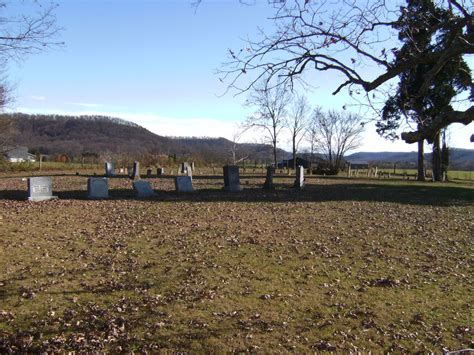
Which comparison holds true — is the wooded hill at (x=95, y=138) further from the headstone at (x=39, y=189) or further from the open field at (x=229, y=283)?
the open field at (x=229, y=283)

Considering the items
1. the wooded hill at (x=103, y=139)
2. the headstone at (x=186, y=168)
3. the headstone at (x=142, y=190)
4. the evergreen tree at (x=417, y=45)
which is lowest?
the headstone at (x=142, y=190)

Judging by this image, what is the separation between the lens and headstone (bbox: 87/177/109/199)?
18303 mm

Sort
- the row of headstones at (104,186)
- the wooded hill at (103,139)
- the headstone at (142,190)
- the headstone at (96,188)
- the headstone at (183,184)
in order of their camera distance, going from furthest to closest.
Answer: the wooded hill at (103,139) < the headstone at (183,184) < the headstone at (142,190) < the headstone at (96,188) < the row of headstones at (104,186)

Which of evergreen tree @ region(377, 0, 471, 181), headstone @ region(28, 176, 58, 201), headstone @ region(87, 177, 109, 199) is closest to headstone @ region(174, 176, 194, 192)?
headstone @ region(87, 177, 109, 199)

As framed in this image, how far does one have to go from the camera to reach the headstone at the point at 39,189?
16766 millimetres

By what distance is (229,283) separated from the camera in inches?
286

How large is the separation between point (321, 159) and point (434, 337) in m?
59.3

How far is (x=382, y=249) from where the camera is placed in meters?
10.2

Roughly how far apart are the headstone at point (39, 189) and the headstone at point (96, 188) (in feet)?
5.07

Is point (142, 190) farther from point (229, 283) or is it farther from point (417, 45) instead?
point (417, 45)

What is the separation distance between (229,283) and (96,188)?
12.6 meters

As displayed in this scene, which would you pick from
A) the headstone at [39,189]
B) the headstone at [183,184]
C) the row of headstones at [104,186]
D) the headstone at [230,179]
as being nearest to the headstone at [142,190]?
the row of headstones at [104,186]

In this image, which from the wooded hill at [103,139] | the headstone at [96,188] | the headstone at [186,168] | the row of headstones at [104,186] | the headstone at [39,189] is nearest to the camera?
the headstone at [39,189]

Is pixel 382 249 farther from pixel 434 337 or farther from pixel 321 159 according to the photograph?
pixel 321 159
